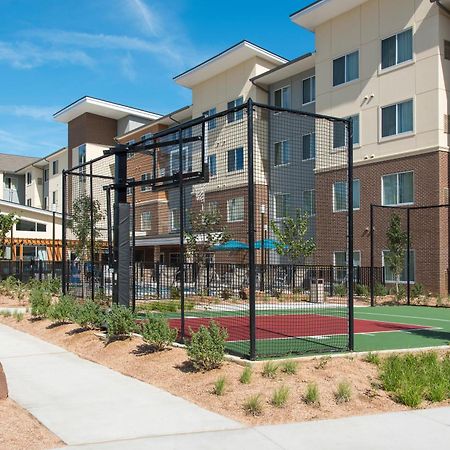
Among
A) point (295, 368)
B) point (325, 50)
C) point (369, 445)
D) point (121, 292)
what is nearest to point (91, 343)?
point (121, 292)

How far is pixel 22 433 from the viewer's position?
5.82 metres

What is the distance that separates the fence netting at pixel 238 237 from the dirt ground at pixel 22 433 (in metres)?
3.13

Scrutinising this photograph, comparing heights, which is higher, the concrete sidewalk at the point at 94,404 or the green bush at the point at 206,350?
the green bush at the point at 206,350

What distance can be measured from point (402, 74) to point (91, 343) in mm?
21004

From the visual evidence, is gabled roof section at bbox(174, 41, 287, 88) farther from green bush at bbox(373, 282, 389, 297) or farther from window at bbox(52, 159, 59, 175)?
window at bbox(52, 159, 59, 175)

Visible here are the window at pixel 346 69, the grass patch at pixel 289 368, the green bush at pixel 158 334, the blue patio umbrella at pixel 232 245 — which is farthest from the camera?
the window at pixel 346 69

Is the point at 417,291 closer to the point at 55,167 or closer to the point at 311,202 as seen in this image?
the point at 311,202

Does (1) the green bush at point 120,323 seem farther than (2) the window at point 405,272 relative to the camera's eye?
No

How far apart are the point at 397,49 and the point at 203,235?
1256 centimetres

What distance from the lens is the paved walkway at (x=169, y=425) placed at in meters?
5.60

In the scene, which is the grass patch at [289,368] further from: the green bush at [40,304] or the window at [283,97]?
the window at [283,97]

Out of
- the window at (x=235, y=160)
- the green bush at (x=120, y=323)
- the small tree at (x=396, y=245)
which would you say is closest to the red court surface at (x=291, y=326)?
the green bush at (x=120, y=323)

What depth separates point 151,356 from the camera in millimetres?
9172

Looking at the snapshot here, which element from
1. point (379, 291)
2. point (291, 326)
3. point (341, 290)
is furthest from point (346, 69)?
point (291, 326)
